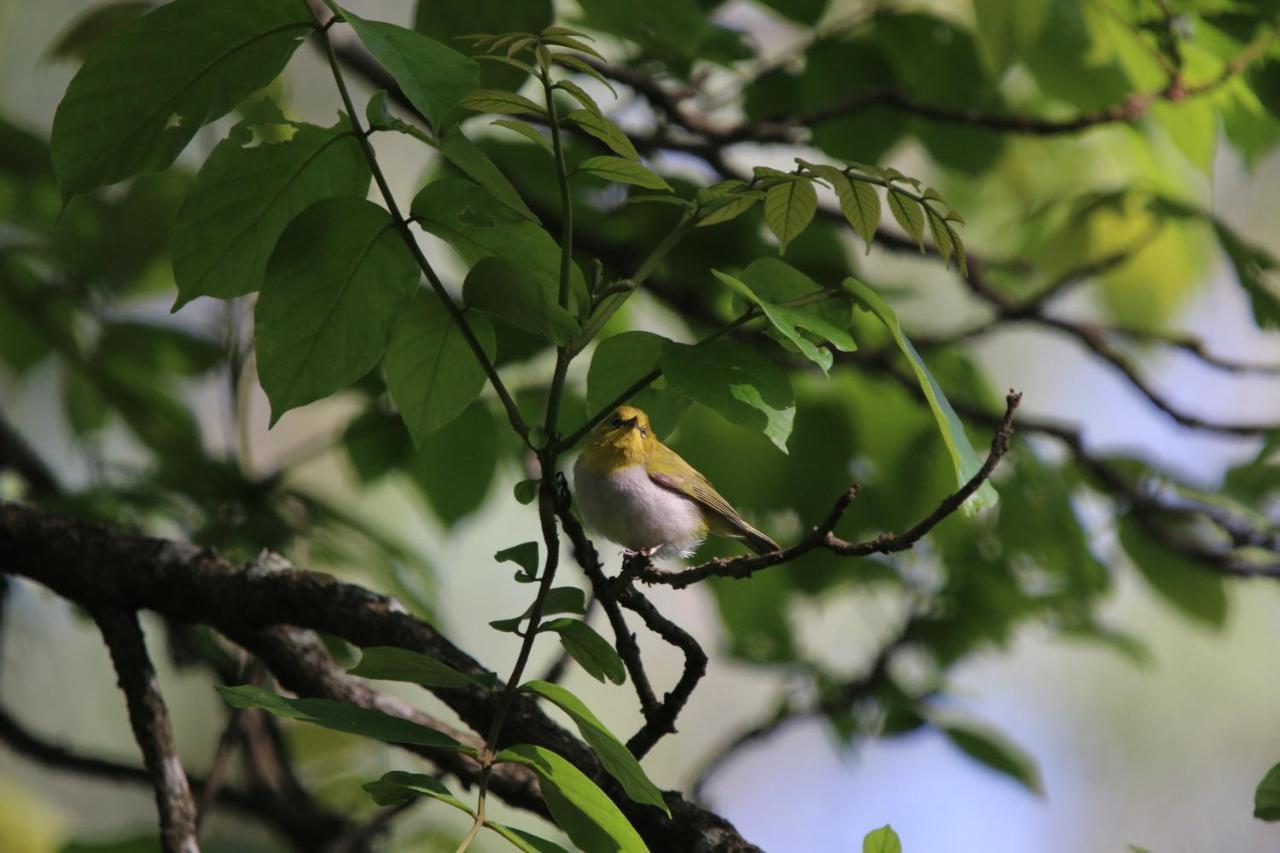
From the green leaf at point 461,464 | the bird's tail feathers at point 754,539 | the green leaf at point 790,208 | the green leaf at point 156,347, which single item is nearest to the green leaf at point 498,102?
the green leaf at point 790,208

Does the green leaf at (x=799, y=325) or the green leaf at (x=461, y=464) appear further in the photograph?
the green leaf at (x=461, y=464)

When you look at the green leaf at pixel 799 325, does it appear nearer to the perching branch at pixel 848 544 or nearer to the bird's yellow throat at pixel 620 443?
the perching branch at pixel 848 544

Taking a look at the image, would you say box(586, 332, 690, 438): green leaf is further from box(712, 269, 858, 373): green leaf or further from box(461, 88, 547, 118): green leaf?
box(461, 88, 547, 118): green leaf

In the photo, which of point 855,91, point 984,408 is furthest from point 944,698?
point 855,91

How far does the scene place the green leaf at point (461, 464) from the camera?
2635 mm

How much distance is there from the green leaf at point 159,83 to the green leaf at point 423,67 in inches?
7.4

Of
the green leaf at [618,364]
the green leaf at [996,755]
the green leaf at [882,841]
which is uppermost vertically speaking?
the green leaf at [618,364]

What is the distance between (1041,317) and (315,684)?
2.06m

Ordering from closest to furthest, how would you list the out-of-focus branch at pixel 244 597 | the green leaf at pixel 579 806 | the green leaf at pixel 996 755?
1. the green leaf at pixel 579 806
2. the out-of-focus branch at pixel 244 597
3. the green leaf at pixel 996 755

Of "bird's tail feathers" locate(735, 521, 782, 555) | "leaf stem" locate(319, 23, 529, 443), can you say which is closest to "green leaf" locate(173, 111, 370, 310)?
"leaf stem" locate(319, 23, 529, 443)

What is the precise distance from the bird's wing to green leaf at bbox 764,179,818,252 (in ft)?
2.73

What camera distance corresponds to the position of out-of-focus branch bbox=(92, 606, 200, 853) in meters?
1.65

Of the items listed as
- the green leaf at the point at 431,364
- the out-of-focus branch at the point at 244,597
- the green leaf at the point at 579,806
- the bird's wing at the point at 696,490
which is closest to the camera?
the green leaf at the point at 579,806

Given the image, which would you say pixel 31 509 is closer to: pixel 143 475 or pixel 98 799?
pixel 143 475
